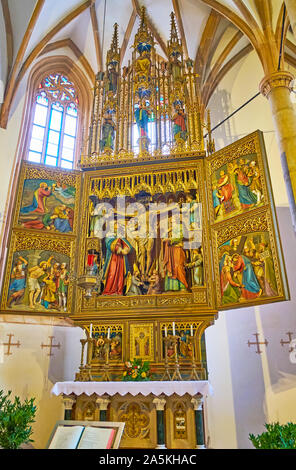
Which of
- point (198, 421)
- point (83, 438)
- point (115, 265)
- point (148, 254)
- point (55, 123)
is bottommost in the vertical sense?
point (198, 421)

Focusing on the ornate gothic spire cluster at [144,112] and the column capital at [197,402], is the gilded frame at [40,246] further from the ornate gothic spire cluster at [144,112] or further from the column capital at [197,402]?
the column capital at [197,402]

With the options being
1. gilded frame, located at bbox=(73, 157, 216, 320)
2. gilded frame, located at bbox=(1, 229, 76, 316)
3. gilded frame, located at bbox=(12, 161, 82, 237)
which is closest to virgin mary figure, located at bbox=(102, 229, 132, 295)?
gilded frame, located at bbox=(73, 157, 216, 320)

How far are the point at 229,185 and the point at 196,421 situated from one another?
4746 millimetres

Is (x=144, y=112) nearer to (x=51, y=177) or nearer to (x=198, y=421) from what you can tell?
(x=51, y=177)

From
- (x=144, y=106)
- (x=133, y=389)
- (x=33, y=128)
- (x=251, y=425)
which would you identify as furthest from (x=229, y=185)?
(x=33, y=128)

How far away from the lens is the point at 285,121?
26.2ft

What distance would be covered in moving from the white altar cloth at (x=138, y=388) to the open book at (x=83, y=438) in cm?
255

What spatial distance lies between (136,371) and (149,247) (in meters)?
2.76

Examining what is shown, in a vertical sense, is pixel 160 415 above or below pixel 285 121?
below

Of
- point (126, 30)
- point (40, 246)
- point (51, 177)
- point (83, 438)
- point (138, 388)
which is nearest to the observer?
point (83, 438)

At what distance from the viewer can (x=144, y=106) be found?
988 centimetres

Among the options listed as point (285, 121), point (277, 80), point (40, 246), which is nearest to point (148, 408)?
point (40, 246)

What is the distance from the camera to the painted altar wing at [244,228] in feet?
22.6

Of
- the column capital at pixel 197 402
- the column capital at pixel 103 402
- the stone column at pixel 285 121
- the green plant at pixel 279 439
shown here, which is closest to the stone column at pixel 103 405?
the column capital at pixel 103 402
